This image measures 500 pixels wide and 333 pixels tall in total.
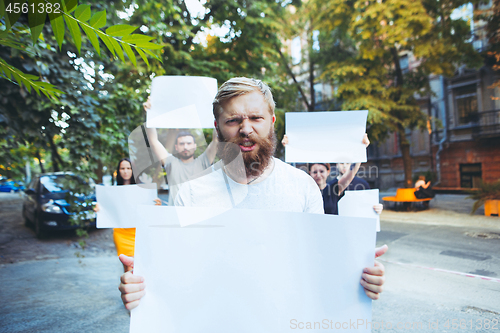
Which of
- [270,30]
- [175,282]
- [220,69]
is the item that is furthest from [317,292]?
[270,30]

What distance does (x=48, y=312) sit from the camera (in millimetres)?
3773

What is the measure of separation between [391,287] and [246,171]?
377 centimetres

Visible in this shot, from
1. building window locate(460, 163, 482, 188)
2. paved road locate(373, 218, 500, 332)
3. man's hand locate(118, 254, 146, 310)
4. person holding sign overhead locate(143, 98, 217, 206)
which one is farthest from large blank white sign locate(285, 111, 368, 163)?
building window locate(460, 163, 482, 188)

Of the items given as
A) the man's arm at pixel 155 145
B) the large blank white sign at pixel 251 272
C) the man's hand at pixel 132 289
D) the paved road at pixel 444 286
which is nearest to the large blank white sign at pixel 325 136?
the man's arm at pixel 155 145

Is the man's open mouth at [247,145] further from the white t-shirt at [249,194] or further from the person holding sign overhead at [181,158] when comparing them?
the person holding sign overhead at [181,158]

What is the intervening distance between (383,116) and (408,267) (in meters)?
6.51

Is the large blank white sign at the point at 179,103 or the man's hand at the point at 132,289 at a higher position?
the large blank white sign at the point at 179,103

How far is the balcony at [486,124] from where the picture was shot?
15966 mm

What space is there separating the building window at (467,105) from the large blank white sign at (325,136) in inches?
694

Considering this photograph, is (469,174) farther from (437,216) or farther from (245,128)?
(245,128)

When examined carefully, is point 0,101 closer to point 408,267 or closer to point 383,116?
point 408,267

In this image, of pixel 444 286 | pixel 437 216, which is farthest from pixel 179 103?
pixel 437 216

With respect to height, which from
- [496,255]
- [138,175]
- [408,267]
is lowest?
[408,267]

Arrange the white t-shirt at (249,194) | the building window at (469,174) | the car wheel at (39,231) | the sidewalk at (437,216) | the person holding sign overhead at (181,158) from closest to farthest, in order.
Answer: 1. the white t-shirt at (249,194)
2. the person holding sign overhead at (181,158)
3. the sidewalk at (437,216)
4. the car wheel at (39,231)
5. the building window at (469,174)
